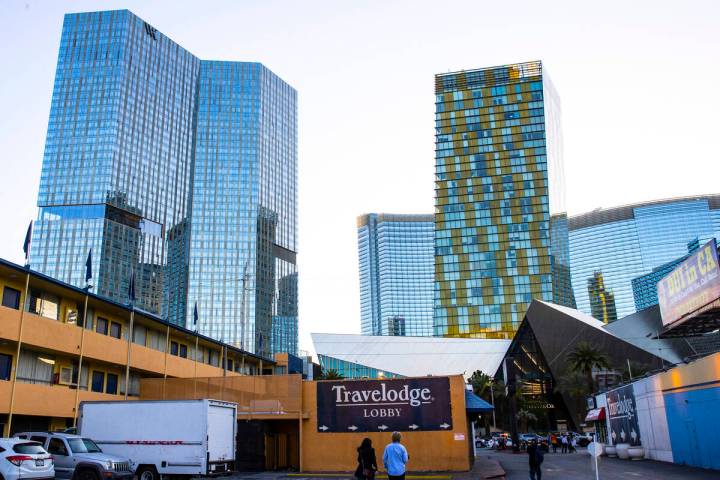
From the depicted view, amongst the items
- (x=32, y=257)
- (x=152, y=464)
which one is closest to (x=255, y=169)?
(x=32, y=257)

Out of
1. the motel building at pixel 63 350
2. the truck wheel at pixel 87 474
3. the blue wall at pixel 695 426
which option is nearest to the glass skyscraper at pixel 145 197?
the motel building at pixel 63 350

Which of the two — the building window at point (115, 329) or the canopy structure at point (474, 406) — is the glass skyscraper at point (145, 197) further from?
the canopy structure at point (474, 406)

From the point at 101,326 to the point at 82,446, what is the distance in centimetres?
1717

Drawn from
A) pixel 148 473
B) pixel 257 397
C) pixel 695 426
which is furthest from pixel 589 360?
pixel 148 473

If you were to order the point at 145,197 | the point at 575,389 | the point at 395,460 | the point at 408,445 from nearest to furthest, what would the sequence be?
the point at 395,460
the point at 408,445
the point at 575,389
the point at 145,197

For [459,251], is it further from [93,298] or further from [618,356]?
[93,298]

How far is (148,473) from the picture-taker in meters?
22.6

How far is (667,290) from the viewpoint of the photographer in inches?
1225

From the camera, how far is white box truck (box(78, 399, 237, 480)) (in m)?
22.1

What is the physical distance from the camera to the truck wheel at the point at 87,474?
65.6 ft

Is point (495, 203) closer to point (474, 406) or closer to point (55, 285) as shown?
point (474, 406)

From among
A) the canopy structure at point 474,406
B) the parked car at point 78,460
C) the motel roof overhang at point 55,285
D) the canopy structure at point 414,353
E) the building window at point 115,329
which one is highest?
the canopy structure at point 414,353

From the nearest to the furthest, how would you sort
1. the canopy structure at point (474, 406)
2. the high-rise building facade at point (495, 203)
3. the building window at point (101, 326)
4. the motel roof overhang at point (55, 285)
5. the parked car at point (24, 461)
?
the parked car at point (24, 461), the motel roof overhang at point (55, 285), the canopy structure at point (474, 406), the building window at point (101, 326), the high-rise building facade at point (495, 203)

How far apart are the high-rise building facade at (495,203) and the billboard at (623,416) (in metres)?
89.8
